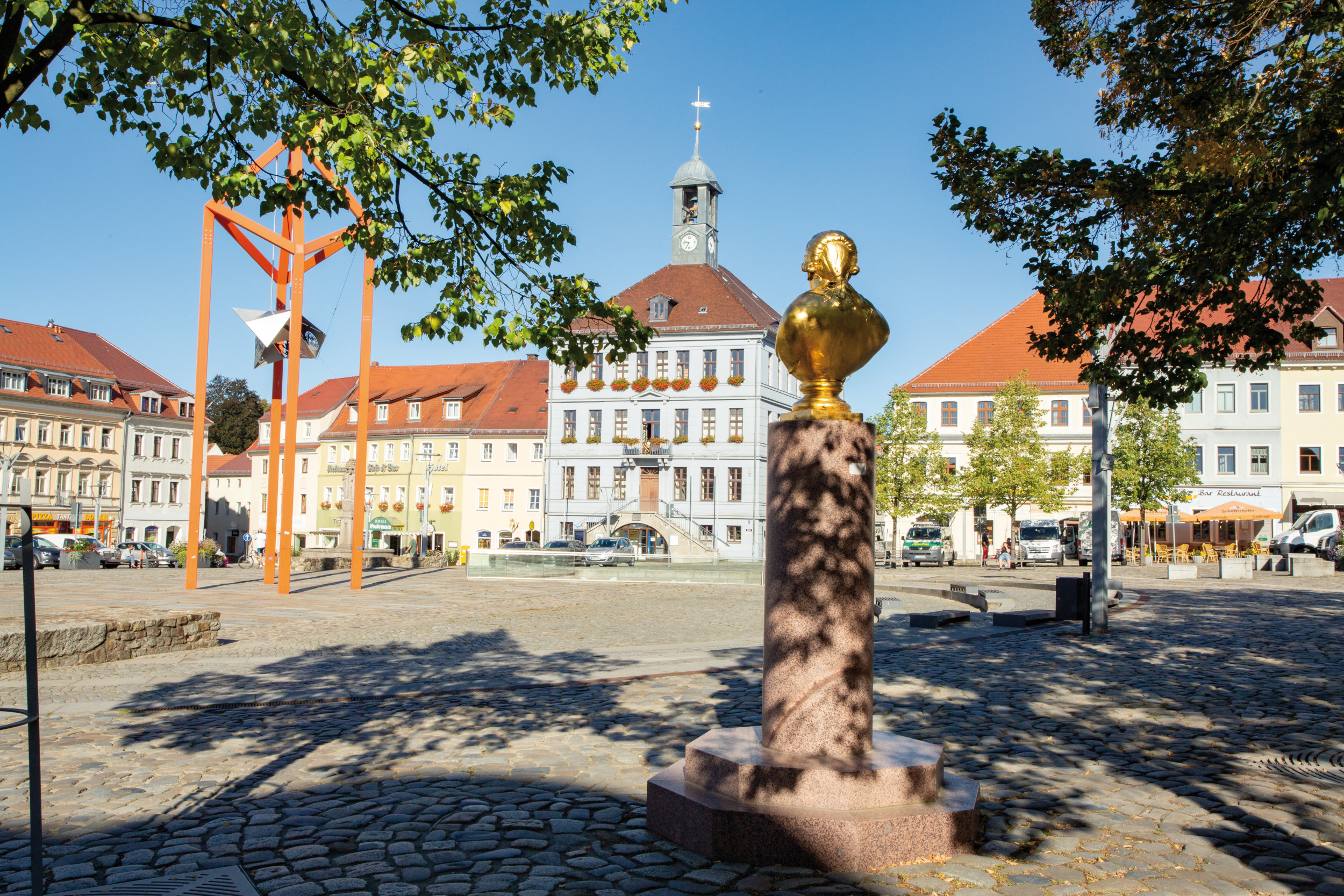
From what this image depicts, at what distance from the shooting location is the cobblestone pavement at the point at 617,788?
4590 mm

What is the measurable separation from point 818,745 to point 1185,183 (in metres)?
6.88

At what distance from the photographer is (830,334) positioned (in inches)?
217

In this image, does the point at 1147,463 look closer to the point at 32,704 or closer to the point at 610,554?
the point at 610,554

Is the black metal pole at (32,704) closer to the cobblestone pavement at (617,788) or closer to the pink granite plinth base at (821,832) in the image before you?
the cobblestone pavement at (617,788)

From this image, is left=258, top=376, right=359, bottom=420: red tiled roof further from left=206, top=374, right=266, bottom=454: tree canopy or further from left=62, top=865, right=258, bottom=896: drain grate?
left=62, top=865, right=258, bottom=896: drain grate

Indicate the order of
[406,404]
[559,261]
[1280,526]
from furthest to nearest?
[406,404], [1280,526], [559,261]

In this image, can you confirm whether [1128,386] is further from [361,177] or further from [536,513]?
[536,513]

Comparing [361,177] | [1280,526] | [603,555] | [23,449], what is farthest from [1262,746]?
[23,449]

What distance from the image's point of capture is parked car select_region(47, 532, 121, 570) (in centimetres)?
4431

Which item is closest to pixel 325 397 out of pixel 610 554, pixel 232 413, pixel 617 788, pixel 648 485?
pixel 232 413

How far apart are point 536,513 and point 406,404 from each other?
13.4 m

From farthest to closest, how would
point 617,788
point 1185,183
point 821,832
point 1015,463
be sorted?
point 1015,463 → point 1185,183 → point 617,788 → point 821,832

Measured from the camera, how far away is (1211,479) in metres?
55.8

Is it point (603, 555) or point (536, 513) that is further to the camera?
point (536, 513)
